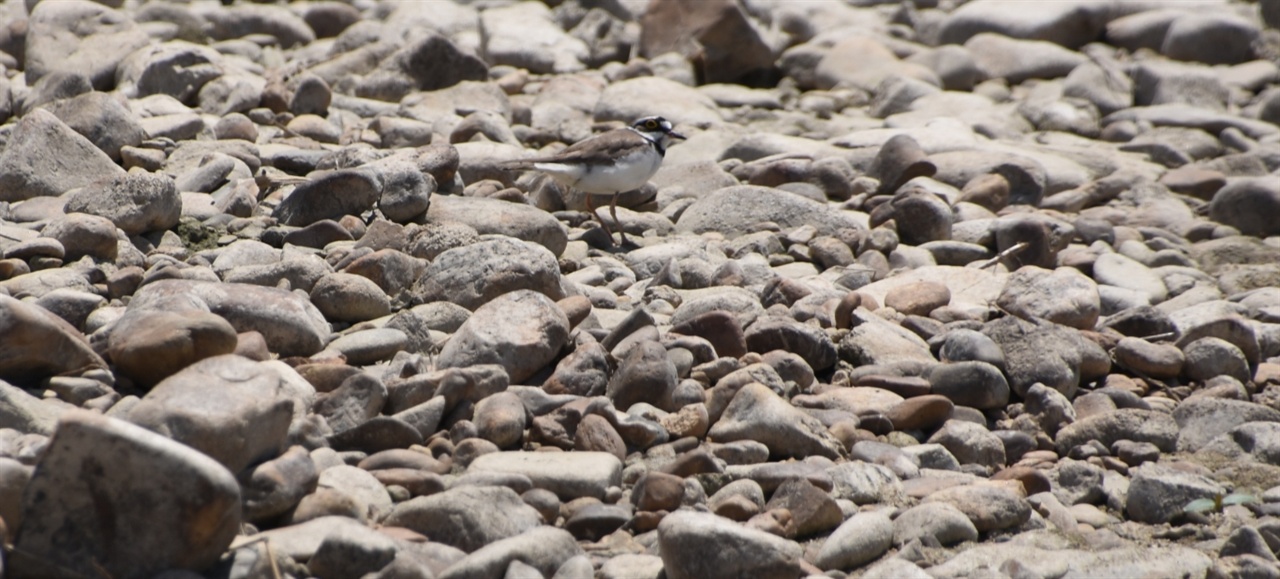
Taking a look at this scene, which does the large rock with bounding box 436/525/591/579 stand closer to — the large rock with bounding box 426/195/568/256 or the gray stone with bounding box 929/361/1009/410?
the gray stone with bounding box 929/361/1009/410

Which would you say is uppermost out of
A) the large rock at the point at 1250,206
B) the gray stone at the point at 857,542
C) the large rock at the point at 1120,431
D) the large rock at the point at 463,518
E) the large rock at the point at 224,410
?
the large rock at the point at 224,410

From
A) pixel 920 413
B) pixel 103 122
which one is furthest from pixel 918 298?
pixel 103 122

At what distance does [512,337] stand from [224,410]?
1778 millimetres

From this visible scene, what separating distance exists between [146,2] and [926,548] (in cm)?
1170

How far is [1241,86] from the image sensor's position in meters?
15.1

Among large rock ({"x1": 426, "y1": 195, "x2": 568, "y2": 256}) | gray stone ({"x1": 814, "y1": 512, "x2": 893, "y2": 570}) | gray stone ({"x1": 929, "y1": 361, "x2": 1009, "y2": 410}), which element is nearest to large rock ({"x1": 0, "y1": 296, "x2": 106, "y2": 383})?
gray stone ({"x1": 814, "y1": 512, "x2": 893, "y2": 570})

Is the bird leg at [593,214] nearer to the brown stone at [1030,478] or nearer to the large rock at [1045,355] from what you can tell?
the large rock at [1045,355]

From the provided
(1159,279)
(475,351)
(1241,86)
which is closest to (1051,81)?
(1241,86)

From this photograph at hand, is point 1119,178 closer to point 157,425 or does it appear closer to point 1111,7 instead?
point 1111,7

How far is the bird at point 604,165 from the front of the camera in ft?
30.2

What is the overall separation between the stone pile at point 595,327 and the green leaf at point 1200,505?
0.16 ft

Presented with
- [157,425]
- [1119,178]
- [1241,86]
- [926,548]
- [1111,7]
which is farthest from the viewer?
[1111,7]

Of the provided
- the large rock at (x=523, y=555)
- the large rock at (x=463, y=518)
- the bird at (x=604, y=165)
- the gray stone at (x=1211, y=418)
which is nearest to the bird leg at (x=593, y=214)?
the bird at (x=604, y=165)

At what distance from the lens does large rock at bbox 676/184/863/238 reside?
9148mm
